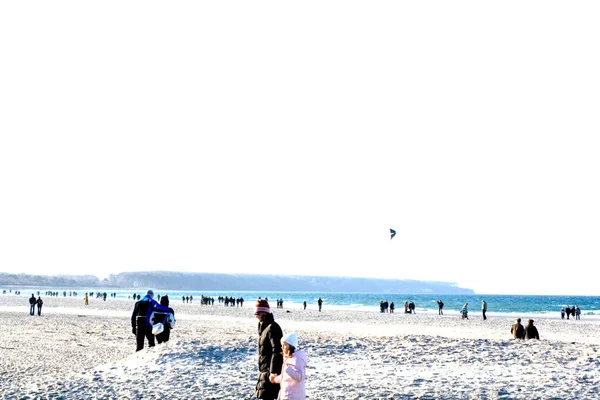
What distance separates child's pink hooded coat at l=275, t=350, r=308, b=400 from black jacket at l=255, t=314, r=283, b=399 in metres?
0.43

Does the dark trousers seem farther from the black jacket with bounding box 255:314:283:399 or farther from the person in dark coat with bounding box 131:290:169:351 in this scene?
the black jacket with bounding box 255:314:283:399

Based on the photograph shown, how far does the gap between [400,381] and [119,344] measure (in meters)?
13.8

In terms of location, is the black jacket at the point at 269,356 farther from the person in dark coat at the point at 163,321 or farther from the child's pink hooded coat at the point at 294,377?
the person in dark coat at the point at 163,321

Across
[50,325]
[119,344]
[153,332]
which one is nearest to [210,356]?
[153,332]

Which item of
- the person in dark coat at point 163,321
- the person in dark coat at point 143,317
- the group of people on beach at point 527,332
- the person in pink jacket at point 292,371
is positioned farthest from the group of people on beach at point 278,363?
the group of people on beach at point 527,332

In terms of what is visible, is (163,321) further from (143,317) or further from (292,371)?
(292,371)

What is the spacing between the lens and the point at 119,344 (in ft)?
79.0

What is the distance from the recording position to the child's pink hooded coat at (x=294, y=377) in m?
8.53

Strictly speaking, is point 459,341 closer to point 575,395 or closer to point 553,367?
point 553,367

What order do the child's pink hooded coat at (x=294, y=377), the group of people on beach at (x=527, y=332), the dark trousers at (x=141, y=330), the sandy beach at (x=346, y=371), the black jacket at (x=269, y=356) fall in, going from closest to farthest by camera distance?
the child's pink hooded coat at (x=294, y=377) → the black jacket at (x=269, y=356) → the sandy beach at (x=346, y=371) → the dark trousers at (x=141, y=330) → the group of people on beach at (x=527, y=332)

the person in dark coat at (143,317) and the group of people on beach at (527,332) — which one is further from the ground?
the person in dark coat at (143,317)

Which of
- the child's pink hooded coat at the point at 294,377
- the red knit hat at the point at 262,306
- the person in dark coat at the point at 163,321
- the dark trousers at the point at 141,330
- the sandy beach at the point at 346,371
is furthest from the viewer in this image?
the person in dark coat at the point at 163,321

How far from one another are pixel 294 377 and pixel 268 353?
3.71ft

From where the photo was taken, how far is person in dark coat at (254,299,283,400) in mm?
9119
